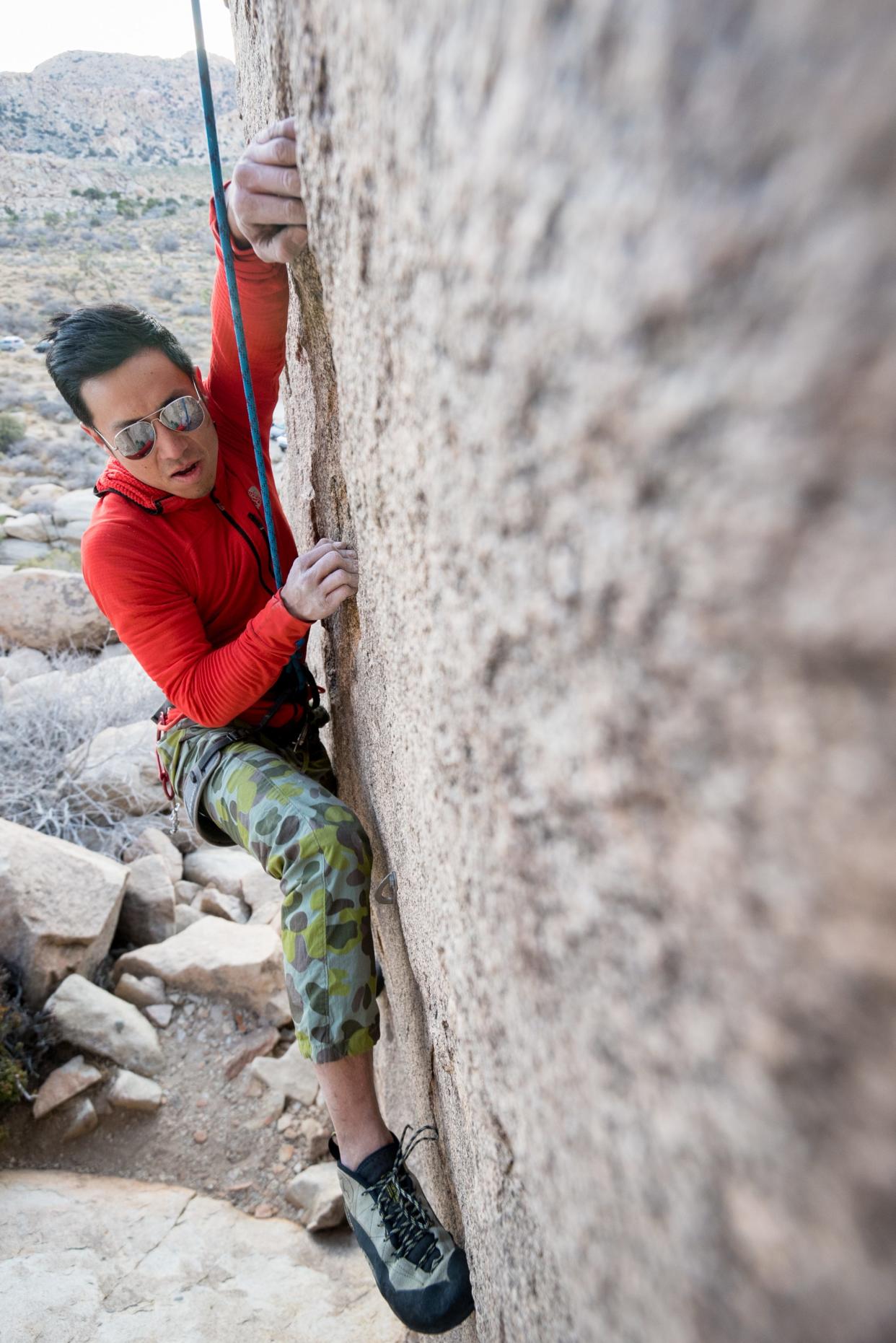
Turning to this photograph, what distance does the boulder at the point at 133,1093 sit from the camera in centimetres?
290

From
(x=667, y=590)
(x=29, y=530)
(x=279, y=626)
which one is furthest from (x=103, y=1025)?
(x=29, y=530)

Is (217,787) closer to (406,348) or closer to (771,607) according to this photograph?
(406,348)

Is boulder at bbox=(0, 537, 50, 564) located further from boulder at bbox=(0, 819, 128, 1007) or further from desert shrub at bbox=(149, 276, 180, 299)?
desert shrub at bbox=(149, 276, 180, 299)

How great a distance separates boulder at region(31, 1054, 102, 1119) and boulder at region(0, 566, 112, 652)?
4.15 m

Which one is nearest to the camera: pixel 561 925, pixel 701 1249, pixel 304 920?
pixel 701 1249

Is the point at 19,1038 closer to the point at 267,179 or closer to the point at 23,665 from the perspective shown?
the point at 267,179

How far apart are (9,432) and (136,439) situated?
1136cm

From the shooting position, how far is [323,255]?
999mm

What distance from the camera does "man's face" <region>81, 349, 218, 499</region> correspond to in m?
1.65

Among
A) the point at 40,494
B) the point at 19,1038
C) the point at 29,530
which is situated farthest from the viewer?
the point at 40,494

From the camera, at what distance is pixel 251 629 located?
1.57m

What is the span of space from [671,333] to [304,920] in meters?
1.34

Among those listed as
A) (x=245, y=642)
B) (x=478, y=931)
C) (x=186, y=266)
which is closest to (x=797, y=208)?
(x=478, y=931)

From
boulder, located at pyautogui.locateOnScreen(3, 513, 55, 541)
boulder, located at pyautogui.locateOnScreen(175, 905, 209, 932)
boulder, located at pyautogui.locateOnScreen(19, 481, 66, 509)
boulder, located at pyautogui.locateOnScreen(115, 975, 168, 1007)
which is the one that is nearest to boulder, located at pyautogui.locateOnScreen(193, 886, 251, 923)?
boulder, located at pyautogui.locateOnScreen(175, 905, 209, 932)
